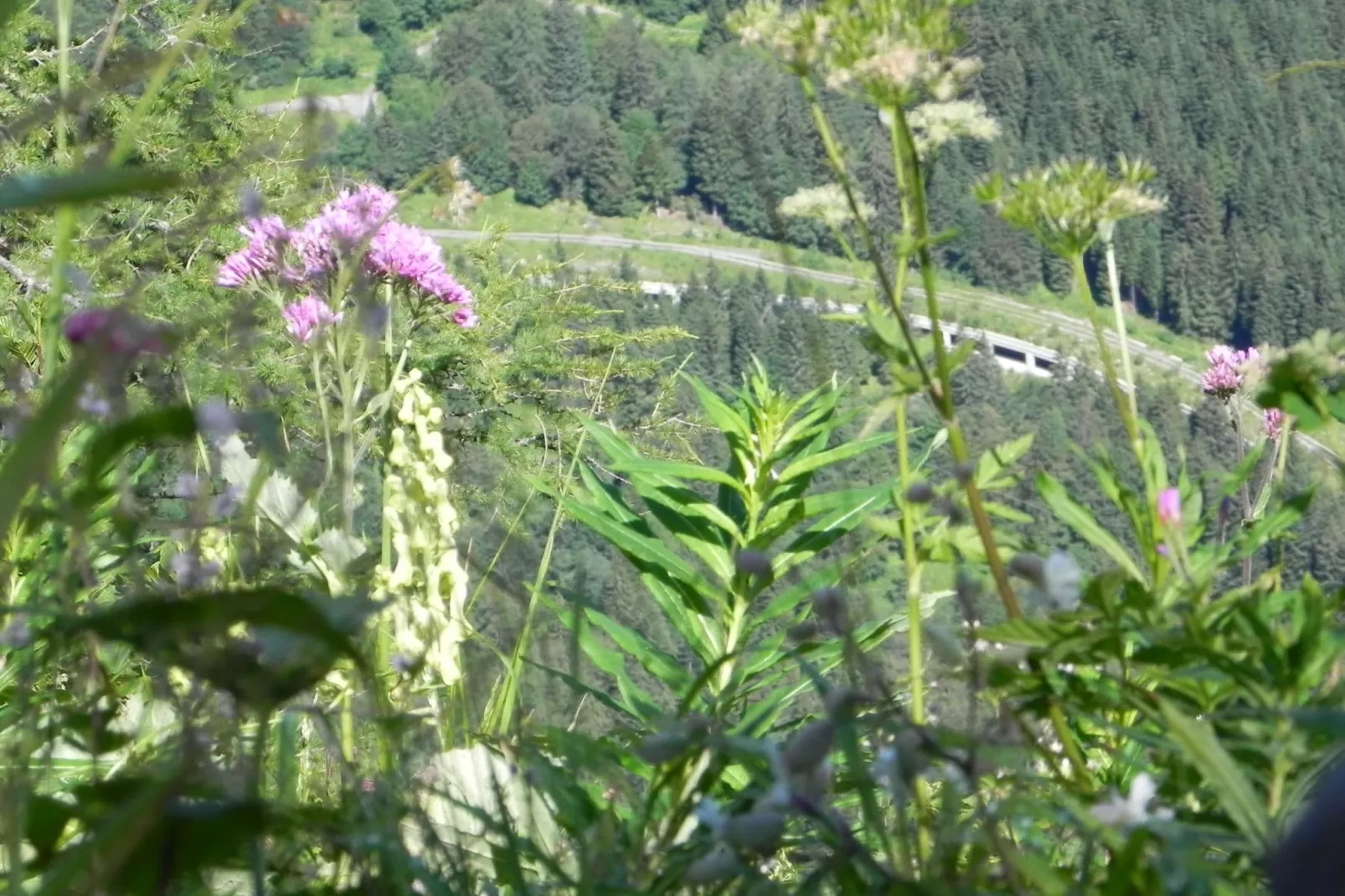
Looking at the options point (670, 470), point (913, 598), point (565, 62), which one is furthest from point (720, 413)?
point (565, 62)

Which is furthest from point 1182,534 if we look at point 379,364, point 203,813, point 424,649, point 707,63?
point 707,63

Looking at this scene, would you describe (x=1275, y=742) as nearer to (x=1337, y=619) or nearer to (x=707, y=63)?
(x=1337, y=619)

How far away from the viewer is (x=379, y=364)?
6.55 ft

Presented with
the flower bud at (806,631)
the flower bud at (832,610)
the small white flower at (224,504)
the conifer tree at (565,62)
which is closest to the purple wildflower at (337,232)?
the small white flower at (224,504)

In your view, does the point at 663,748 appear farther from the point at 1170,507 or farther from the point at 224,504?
the point at 224,504

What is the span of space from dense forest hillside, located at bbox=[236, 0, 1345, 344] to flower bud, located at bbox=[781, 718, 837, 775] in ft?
98.2

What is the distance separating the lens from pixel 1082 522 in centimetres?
96

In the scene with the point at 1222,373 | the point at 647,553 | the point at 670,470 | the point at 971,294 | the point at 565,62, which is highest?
the point at 670,470

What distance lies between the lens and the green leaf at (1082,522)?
932 mm

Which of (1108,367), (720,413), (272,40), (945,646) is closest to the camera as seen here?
(945,646)

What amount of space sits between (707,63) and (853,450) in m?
59.5

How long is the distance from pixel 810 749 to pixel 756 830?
0.13 feet

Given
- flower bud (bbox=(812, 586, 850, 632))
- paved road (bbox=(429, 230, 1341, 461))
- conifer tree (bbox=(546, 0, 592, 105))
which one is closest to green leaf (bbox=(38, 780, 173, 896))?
flower bud (bbox=(812, 586, 850, 632))

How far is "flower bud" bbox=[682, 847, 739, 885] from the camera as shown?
0.60m
